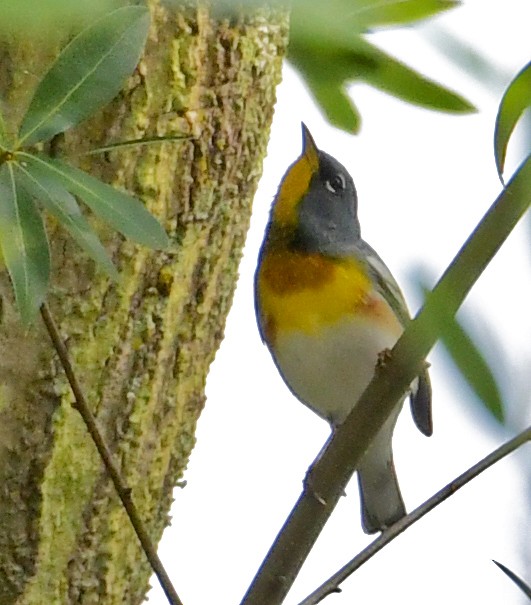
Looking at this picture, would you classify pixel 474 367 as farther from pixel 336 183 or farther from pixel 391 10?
pixel 336 183

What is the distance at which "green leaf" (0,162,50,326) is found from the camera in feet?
1.62

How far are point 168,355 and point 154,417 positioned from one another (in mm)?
64

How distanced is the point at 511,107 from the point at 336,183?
1.28 m

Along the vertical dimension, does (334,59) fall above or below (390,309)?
below

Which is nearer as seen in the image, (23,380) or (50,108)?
(50,108)

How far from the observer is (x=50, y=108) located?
54cm

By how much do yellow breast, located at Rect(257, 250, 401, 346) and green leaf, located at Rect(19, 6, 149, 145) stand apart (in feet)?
2.37

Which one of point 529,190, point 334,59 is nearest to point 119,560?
point 334,59

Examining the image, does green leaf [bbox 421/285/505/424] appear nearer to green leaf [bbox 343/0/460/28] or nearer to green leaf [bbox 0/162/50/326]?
green leaf [bbox 343/0/460/28]

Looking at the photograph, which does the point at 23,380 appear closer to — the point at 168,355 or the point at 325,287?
the point at 168,355

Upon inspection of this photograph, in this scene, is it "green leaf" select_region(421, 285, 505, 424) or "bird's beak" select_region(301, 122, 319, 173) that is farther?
"bird's beak" select_region(301, 122, 319, 173)

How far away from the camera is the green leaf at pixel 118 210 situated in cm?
56

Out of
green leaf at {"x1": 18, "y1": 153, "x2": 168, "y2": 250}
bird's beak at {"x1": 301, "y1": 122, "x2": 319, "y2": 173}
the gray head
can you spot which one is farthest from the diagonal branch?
bird's beak at {"x1": 301, "y1": 122, "x2": 319, "y2": 173}

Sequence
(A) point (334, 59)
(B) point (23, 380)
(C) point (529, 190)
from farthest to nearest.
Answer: (B) point (23, 380)
(A) point (334, 59)
(C) point (529, 190)
